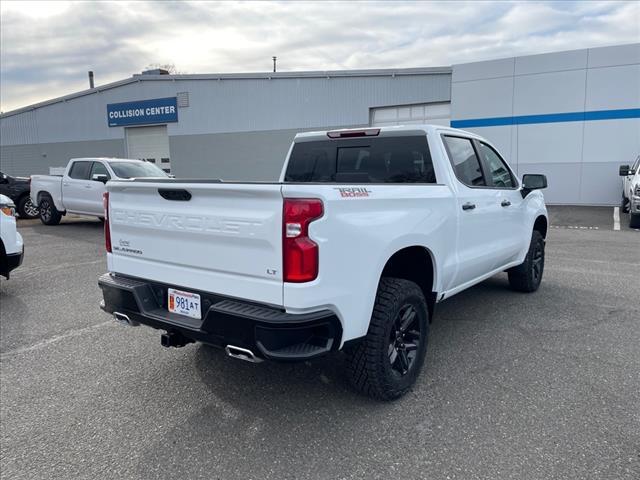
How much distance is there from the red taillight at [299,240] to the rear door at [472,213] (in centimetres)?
184

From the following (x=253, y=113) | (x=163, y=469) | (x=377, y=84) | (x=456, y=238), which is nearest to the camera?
(x=163, y=469)

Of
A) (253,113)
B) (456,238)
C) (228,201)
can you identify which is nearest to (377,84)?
(253,113)

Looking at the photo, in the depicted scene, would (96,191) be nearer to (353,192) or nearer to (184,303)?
(184,303)

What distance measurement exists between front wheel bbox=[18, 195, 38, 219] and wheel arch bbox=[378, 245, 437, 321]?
1469 centimetres

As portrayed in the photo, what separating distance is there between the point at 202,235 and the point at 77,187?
437 inches

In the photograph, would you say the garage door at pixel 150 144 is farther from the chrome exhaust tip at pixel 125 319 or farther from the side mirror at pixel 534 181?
the chrome exhaust tip at pixel 125 319

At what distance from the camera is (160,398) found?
345 centimetres

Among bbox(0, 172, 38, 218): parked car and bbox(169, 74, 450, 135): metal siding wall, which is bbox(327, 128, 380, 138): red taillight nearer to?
bbox(0, 172, 38, 218): parked car

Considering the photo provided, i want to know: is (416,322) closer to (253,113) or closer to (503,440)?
(503,440)

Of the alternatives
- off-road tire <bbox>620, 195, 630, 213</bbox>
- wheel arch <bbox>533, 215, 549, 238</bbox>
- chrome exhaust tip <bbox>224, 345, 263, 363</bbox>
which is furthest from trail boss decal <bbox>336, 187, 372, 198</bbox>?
off-road tire <bbox>620, 195, 630, 213</bbox>

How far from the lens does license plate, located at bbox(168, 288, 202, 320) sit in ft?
10.0

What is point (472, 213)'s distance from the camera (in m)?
4.26

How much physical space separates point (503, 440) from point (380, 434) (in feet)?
2.33

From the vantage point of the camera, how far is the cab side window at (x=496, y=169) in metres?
4.98
